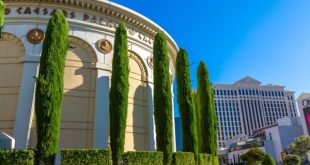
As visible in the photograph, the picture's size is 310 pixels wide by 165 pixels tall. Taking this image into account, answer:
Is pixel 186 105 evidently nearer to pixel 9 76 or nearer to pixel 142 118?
pixel 142 118

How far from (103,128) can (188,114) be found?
18.5ft

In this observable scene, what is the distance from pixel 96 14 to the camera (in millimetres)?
20031

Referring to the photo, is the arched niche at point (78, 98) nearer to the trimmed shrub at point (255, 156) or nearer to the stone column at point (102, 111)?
the stone column at point (102, 111)

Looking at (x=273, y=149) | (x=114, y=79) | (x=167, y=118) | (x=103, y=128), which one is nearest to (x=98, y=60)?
(x=114, y=79)

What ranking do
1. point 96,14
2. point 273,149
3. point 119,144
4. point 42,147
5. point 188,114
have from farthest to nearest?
A: point 273,149
point 96,14
point 188,114
point 119,144
point 42,147

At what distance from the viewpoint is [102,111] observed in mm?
17859

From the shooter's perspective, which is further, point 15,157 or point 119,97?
point 119,97

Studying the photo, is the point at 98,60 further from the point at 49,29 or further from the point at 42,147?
the point at 42,147

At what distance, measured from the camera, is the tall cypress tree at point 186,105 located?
17812 millimetres

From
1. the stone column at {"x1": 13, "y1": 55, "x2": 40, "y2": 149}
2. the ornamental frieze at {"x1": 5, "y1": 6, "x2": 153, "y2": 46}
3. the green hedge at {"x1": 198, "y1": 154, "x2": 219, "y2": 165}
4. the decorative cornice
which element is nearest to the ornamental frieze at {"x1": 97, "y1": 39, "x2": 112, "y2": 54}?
the ornamental frieze at {"x1": 5, "y1": 6, "x2": 153, "y2": 46}

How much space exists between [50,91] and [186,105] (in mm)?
8879

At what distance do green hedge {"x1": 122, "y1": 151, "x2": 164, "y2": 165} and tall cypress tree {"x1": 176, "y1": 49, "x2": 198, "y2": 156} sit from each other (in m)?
3.47

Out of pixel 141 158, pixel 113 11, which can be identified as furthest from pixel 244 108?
pixel 141 158

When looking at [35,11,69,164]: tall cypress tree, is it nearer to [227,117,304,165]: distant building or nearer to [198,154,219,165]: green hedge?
[198,154,219,165]: green hedge
